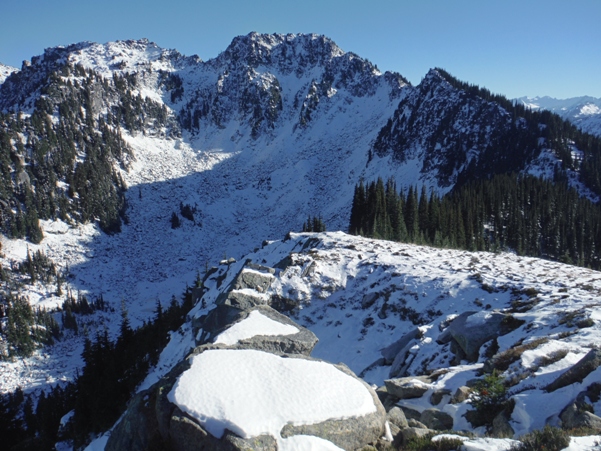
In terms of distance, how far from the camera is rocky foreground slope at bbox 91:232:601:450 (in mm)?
7738

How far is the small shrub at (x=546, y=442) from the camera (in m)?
6.67

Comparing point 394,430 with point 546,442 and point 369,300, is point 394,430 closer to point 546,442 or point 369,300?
point 546,442

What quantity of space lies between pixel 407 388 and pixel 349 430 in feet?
→ 20.1

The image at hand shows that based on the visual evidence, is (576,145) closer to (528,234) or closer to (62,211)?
(528,234)

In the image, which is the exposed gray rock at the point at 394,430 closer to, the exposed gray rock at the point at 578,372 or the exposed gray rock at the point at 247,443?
the exposed gray rock at the point at 247,443

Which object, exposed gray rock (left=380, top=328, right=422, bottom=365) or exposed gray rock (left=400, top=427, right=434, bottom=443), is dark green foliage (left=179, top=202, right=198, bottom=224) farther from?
exposed gray rock (left=400, top=427, right=434, bottom=443)

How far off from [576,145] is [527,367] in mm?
118590

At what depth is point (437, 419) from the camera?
36.1ft

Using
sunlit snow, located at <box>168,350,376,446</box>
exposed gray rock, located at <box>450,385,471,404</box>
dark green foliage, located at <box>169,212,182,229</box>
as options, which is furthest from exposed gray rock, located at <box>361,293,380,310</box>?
dark green foliage, located at <box>169,212,182,229</box>

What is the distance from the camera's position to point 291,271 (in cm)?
3494

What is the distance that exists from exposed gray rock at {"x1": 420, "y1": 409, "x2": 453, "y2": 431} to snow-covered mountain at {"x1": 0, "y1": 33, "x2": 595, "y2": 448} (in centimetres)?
2884

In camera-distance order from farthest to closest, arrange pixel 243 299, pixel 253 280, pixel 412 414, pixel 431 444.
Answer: pixel 253 280, pixel 243 299, pixel 412 414, pixel 431 444

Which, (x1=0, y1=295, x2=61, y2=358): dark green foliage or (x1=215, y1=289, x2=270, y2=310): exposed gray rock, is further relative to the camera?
(x1=0, y1=295, x2=61, y2=358): dark green foliage

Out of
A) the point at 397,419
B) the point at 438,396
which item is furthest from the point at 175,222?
the point at 397,419
